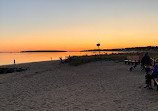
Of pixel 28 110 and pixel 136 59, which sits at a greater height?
pixel 136 59

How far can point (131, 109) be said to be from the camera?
5.55 metres

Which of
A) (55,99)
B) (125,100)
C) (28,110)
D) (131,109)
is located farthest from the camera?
(55,99)

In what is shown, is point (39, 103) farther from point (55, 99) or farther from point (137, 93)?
point (137, 93)

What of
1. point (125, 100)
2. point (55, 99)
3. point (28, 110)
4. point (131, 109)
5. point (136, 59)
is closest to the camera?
point (131, 109)

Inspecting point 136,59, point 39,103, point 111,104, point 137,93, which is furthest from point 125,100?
point 136,59

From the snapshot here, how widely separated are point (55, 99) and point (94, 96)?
5.86ft

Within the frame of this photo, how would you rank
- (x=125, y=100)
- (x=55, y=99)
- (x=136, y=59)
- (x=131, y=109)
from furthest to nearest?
(x=136, y=59)
(x=55, y=99)
(x=125, y=100)
(x=131, y=109)

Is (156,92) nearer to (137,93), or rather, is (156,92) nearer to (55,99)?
(137,93)

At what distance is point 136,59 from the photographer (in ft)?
59.4

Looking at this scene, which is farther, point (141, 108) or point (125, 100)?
point (125, 100)

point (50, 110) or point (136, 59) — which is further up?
point (136, 59)

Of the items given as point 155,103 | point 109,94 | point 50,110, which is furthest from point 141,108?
point 50,110

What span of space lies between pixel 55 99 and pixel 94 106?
6.70 feet

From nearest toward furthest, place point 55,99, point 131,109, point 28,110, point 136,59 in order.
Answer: point 131,109, point 28,110, point 55,99, point 136,59
